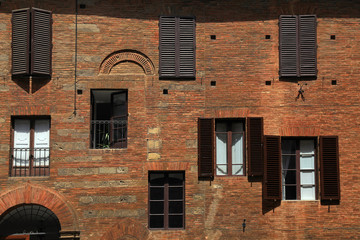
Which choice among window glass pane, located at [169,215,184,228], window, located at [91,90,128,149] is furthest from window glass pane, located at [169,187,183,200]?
window, located at [91,90,128,149]

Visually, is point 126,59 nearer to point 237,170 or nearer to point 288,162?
point 237,170

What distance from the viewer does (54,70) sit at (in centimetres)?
1561

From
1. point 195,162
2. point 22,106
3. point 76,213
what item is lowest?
point 76,213

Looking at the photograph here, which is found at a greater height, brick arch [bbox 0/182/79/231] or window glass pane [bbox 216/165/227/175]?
window glass pane [bbox 216/165/227/175]

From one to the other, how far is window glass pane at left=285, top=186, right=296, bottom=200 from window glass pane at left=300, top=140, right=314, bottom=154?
1.06 meters

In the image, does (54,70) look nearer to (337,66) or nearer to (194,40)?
(194,40)

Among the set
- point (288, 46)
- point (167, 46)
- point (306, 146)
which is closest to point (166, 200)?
point (306, 146)

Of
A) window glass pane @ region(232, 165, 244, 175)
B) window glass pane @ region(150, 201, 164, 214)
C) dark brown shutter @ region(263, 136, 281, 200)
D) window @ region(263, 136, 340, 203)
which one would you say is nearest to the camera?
Result: dark brown shutter @ region(263, 136, 281, 200)

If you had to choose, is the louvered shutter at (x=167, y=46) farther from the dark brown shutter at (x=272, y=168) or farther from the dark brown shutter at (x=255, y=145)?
the dark brown shutter at (x=272, y=168)

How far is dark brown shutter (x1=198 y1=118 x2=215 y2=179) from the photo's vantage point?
15.3m

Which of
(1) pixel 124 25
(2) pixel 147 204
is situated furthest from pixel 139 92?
(2) pixel 147 204

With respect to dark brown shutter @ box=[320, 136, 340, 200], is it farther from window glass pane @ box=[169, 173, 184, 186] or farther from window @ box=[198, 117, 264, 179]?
window glass pane @ box=[169, 173, 184, 186]

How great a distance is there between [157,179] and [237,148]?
242 centimetres

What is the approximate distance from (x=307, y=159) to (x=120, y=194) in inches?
210
